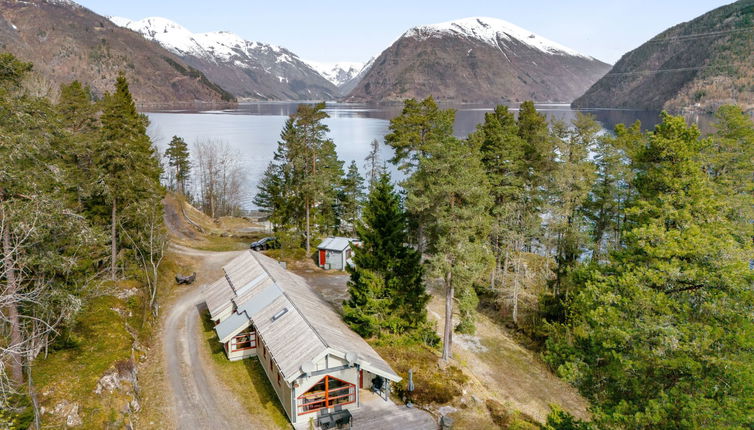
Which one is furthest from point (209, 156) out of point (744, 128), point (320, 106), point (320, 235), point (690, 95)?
point (690, 95)

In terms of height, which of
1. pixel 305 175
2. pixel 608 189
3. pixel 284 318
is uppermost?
pixel 608 189

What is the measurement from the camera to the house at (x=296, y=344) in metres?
20.0

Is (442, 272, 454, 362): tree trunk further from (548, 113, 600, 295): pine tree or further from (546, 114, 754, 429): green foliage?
(548, 113, 600, 295): pine tree

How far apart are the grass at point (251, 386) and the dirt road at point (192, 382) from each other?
42cm

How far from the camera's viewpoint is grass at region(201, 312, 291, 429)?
20.4 meters

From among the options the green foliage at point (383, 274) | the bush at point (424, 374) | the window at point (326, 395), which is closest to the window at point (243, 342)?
the green foliage at point (383, 274)

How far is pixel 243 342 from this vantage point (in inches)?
1008

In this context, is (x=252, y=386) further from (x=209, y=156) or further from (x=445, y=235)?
(x=209, y=156)

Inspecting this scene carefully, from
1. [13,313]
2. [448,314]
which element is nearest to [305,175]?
[448,314]

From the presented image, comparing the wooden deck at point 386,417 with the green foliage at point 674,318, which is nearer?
the green foliage at point 674,318

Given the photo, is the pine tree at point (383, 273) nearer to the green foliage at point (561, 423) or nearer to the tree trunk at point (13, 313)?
the green foliage at point (561, 423)

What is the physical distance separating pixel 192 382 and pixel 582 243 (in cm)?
2772

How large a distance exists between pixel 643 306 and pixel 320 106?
34.7m

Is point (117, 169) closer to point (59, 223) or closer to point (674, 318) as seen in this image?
point (59, 223)
